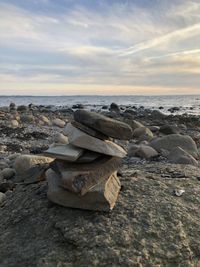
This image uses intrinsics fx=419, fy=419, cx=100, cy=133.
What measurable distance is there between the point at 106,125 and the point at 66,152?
0.49 metres

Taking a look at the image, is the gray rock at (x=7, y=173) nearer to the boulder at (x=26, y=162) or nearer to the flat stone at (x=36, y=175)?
the boulder at (x=26, y=162)

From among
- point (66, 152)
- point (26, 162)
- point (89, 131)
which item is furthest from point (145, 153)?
point (66, 152)

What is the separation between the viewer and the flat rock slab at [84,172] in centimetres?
394

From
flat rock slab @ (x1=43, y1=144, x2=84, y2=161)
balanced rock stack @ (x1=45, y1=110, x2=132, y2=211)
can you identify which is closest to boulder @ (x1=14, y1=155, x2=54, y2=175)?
balanced rock stack @ (x1=45, y1=110, x2=132, y2=211)

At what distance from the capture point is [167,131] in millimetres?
17766

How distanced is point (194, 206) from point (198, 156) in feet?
20.7

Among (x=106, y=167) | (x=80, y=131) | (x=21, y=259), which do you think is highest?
(x=80, y=131)

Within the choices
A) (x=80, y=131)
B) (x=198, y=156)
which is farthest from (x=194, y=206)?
(x=198, y=156)

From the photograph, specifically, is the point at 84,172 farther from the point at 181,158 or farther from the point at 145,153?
the point at 145,153

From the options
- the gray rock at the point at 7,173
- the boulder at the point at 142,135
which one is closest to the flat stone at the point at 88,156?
the gray rock at the point at 7,173

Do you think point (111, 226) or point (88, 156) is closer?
point (111, 226)

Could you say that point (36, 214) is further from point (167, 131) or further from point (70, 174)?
point (167, 131)

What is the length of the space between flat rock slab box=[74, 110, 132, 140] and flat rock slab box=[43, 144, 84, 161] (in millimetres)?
288

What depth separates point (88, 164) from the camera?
421 centimetres
